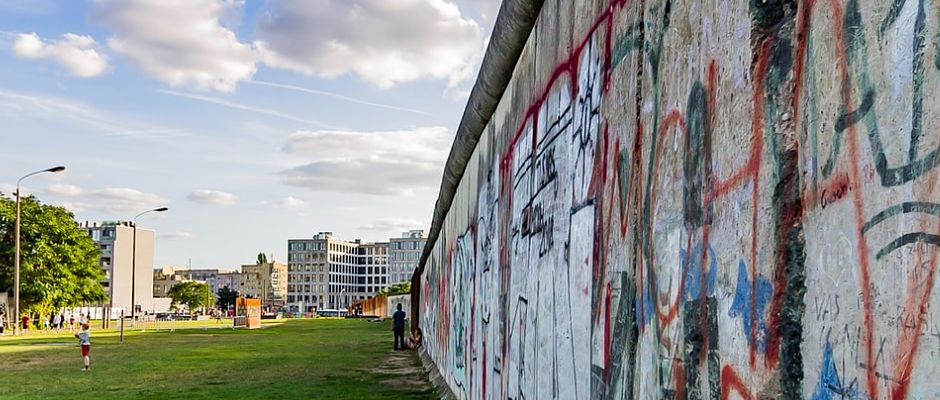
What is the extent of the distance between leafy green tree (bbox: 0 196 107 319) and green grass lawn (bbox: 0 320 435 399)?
38.5 meters

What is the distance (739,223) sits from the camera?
2.80 m

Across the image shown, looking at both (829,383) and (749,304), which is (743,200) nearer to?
(749,304)

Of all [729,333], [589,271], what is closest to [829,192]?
[729,333]

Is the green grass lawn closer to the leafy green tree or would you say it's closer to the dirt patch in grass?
the dirt patch in grass

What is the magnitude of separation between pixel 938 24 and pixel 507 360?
6747mm

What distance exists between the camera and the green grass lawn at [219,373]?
57.2 feet

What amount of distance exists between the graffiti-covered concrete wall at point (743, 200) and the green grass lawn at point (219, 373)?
38.7 feet

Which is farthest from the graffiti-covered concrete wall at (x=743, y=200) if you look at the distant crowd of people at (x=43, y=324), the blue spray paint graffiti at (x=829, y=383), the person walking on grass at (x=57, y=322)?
the person walking on grass at (x=57, y=322)

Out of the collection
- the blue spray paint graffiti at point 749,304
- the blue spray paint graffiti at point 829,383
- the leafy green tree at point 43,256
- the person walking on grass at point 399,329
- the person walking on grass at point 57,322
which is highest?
the leafy green tree at point 43,256

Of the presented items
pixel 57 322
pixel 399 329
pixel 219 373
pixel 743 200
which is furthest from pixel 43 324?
pixel 743 200

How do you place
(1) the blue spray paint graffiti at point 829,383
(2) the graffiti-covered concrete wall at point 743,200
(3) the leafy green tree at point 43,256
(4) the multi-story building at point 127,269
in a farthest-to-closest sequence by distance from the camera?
(4) the multi-story building at point 127,269 < (3) the leafy green tree at point 43,256 < (1) the blue spray paint graffiti at point 829,383 < (2) the graffiti-covered concrete wall at point 743,200

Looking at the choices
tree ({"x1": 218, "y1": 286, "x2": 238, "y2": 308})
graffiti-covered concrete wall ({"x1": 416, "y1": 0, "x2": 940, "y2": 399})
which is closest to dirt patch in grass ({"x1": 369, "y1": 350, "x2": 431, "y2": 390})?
graffiti-covered concrete wall ({"x1": 416, "y1": 0, "x2": 940, "y2": 399})

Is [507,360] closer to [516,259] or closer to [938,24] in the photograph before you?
[516,259]

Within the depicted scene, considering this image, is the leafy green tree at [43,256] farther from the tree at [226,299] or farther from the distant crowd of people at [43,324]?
the tree at [226,299]
